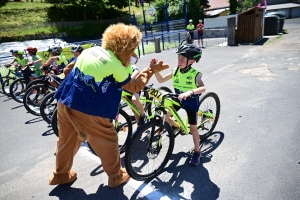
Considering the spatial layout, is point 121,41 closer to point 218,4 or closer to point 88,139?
point 88,139

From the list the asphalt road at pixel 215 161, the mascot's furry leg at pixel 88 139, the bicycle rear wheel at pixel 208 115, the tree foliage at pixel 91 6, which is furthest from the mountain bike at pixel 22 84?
the tree foliage at pixel 91 6

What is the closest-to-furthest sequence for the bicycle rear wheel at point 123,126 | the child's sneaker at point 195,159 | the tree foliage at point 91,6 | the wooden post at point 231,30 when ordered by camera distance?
the child's sneaker at point 195,159 → the bicycle rear wheel at point 123,126 → the wooden post at point 231,30 → the tree foliage at point 91,6

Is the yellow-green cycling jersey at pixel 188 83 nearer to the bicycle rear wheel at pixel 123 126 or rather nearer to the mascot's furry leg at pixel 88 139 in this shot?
the bicycle rear wheel at pixel 123 126

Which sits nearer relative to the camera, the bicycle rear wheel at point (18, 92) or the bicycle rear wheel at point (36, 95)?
the bicycle rear wheel at point (36, 95)

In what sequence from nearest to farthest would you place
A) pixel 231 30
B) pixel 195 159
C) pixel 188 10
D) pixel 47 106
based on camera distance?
pixel 195 159 < pixel 47 106 < pixel 231 30 < pixel 188 10

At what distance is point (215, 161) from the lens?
11.6ft

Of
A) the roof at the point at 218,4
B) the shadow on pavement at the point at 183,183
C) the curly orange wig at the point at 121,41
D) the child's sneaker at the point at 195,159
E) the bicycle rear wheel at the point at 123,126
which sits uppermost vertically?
the roof at the point at 218,4

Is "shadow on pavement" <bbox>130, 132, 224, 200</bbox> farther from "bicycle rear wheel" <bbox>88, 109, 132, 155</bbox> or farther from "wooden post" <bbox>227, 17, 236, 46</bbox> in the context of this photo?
"wooden post" <bbox>227, 17, 236, 46</bbox>

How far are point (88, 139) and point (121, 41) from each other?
1.25m

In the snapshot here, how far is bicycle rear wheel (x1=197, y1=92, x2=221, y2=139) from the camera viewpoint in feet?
12.9

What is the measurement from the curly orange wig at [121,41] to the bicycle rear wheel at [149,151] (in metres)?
0.95

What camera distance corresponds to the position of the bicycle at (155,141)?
2.95 m

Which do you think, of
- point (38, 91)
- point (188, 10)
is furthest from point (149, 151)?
point (188, 10)

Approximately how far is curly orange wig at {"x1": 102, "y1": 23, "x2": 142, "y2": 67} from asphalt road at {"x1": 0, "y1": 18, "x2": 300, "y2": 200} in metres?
1.81
